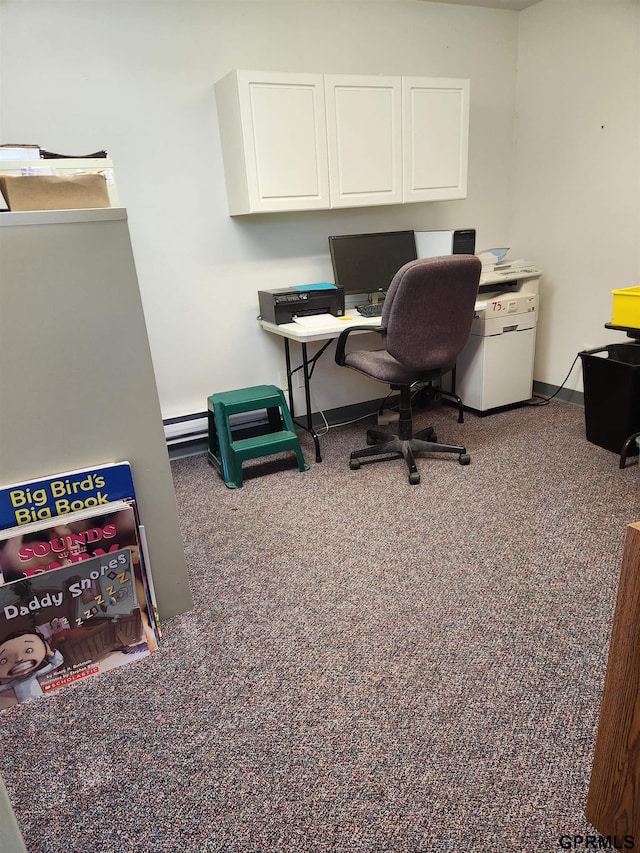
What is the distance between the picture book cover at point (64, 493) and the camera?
1509 mm

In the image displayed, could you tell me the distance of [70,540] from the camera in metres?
1.56

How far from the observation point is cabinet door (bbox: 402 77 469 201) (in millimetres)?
3012

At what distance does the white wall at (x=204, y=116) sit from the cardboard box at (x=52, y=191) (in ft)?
4.54

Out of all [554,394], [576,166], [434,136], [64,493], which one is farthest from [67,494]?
[576,166]

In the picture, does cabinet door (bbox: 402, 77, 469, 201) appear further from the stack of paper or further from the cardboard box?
the cardboard box

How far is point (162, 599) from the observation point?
6.07 feet

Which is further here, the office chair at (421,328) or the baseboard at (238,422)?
the baseboard at (238,422)

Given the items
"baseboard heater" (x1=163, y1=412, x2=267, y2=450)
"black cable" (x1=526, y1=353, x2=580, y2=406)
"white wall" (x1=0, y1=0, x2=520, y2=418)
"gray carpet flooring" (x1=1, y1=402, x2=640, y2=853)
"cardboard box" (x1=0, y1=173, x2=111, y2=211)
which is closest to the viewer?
"gray carpet flooring" (x1=1, y1=402, x2=640, y2=853)

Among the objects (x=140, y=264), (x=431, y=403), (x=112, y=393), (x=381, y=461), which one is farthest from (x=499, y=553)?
(x=140, y=264)

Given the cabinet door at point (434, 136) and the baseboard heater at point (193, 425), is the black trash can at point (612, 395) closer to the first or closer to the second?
the cabinet door at point (434, 136)

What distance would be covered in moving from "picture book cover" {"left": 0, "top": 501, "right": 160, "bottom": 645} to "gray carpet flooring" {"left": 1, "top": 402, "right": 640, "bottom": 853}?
39 cm

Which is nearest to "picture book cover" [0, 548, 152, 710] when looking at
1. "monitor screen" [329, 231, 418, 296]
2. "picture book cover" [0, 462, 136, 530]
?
"picture book cover" [0, 462, 136, 530]

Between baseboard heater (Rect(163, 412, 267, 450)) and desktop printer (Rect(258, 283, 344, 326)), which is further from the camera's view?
baseboard heater (Rect(163, 412, 267, 450))

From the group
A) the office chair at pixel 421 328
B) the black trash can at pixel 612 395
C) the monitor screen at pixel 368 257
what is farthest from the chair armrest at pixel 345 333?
the black trash can at pixel 612 395
